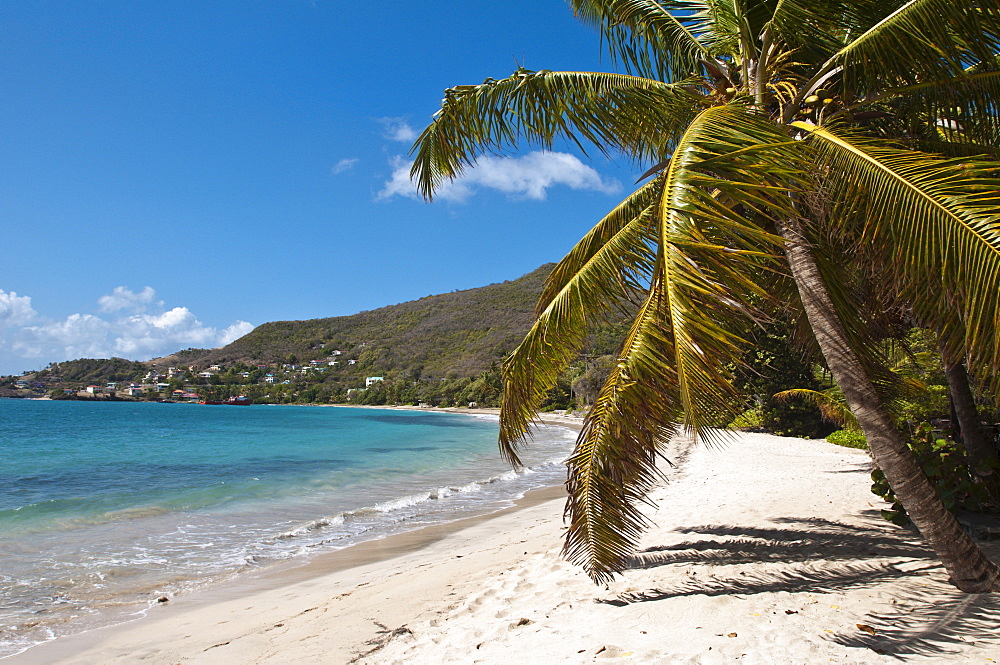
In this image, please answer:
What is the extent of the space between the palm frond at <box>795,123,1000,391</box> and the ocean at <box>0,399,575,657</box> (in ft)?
24.3

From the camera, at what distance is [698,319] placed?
2689 millimetres

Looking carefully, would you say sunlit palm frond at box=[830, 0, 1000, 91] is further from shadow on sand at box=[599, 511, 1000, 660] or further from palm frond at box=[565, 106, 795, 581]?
shadow on sand at box=[599, 511, 1000, 660]

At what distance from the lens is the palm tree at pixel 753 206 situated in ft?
9.22

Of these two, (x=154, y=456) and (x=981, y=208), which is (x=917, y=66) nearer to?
(x=981, y=208)

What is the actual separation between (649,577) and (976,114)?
14.1ft

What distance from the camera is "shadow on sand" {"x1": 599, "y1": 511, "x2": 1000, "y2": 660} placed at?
3.10 meters

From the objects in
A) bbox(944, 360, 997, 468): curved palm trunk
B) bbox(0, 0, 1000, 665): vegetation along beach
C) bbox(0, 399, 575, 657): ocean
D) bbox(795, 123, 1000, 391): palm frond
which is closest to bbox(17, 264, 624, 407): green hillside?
bbox(0, 399, 575, 657): ocean

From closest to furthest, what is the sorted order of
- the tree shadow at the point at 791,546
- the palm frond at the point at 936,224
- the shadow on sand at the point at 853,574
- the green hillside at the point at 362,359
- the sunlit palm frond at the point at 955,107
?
the palm frond at the point at 936,224 < the shadow on sand at the point at 853,574 < the sunlit palm frond at the point at 955,107 < the tree shadow at the point at 791,546 < the green hillside at the point at 362,359

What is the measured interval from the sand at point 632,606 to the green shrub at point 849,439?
10731mm

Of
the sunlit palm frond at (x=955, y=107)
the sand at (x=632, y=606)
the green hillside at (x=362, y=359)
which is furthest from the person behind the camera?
the green hillside at (x=362, y=359)

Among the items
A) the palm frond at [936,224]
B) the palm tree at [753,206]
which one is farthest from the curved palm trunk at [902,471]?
the palm frond at [936,224]

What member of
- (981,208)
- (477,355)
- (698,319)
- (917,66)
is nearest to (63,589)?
(698,319)

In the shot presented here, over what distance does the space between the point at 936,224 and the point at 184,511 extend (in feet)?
43.0

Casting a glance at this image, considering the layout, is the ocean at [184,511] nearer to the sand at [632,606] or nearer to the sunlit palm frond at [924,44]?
the sand at [632,606]
